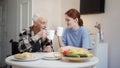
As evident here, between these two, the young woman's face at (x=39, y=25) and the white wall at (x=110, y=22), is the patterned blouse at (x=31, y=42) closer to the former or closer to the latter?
the young woman's face at (x=39, y=25)

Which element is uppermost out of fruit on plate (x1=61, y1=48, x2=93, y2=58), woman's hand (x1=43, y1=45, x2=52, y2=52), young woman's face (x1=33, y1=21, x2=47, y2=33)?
young woman's face (x1=33, y1=21, x2=47, y2=33)

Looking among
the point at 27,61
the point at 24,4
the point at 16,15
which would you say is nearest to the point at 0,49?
the point at 16,15

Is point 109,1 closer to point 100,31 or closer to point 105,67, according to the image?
point 100,31

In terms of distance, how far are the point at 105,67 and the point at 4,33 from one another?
3.58 m

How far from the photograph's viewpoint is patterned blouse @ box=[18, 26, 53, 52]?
→ 2.23 m

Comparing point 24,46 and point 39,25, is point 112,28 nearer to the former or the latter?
point 39,25

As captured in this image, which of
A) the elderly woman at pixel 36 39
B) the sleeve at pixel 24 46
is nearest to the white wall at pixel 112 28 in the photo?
the elderly woman at pixel 36 39

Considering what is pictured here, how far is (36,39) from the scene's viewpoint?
7.82 feet

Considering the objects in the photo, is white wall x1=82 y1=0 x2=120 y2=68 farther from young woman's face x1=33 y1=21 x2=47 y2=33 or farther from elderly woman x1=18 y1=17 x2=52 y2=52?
young woman's face x1=33 y1=21 x2=47 y2=33

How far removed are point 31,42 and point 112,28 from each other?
159 centimetres

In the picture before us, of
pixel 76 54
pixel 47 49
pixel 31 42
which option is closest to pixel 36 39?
pixel 31 42

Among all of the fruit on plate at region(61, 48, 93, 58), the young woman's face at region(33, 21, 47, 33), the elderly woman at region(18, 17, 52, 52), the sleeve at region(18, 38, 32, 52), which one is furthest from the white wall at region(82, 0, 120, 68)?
the fruit on plate at region(61, 48, 93, 58)

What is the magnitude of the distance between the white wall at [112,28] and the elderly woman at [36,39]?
1307 millimetres

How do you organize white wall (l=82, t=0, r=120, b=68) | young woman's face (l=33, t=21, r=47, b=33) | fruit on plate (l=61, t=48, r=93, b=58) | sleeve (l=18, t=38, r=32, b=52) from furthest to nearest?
white wall (l=82, t=0, r=120, b=68) → young woman's face (l=33, t=21, r=47, b=33) → sleeve (l=18, t=38, r=32, b=52) → fruit on plate (l=61, t=48, r=93, b=58)
